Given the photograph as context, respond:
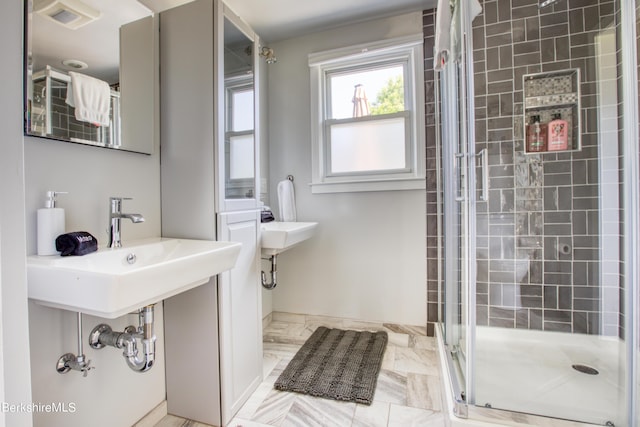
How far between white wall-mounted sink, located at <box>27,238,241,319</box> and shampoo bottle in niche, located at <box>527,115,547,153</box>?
201 cm

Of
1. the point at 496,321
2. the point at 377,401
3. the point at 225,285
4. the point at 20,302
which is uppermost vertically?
the point at 20,302

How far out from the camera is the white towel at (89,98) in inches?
42.3

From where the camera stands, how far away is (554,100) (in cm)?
184

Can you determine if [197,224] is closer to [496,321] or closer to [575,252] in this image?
[496,321]

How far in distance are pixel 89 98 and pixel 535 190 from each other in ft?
7.96

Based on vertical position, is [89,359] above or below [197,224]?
below

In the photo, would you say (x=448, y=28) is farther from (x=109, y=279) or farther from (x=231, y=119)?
(x=109, y=279)

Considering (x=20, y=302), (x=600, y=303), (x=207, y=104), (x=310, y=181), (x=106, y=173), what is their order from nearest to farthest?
(x=20, y=302), (x=106, y=173), (x=207, y=104), (x=600, y=303), (x=310, y=181)

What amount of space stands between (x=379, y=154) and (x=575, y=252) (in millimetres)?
1442

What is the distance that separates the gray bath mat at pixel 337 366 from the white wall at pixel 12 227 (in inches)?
49.0

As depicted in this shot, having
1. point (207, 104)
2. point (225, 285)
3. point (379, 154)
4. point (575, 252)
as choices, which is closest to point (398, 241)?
point (379, 154)

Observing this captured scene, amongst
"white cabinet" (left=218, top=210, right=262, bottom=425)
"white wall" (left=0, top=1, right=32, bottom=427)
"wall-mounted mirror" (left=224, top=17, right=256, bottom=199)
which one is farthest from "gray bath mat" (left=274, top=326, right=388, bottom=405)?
"white wall" (left=0, top=1, right=32, bottom=427)

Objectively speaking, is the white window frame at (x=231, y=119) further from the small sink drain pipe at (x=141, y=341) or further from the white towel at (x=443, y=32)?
the white towel at (x=443, y=32)

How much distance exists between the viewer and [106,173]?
1.21 meters
